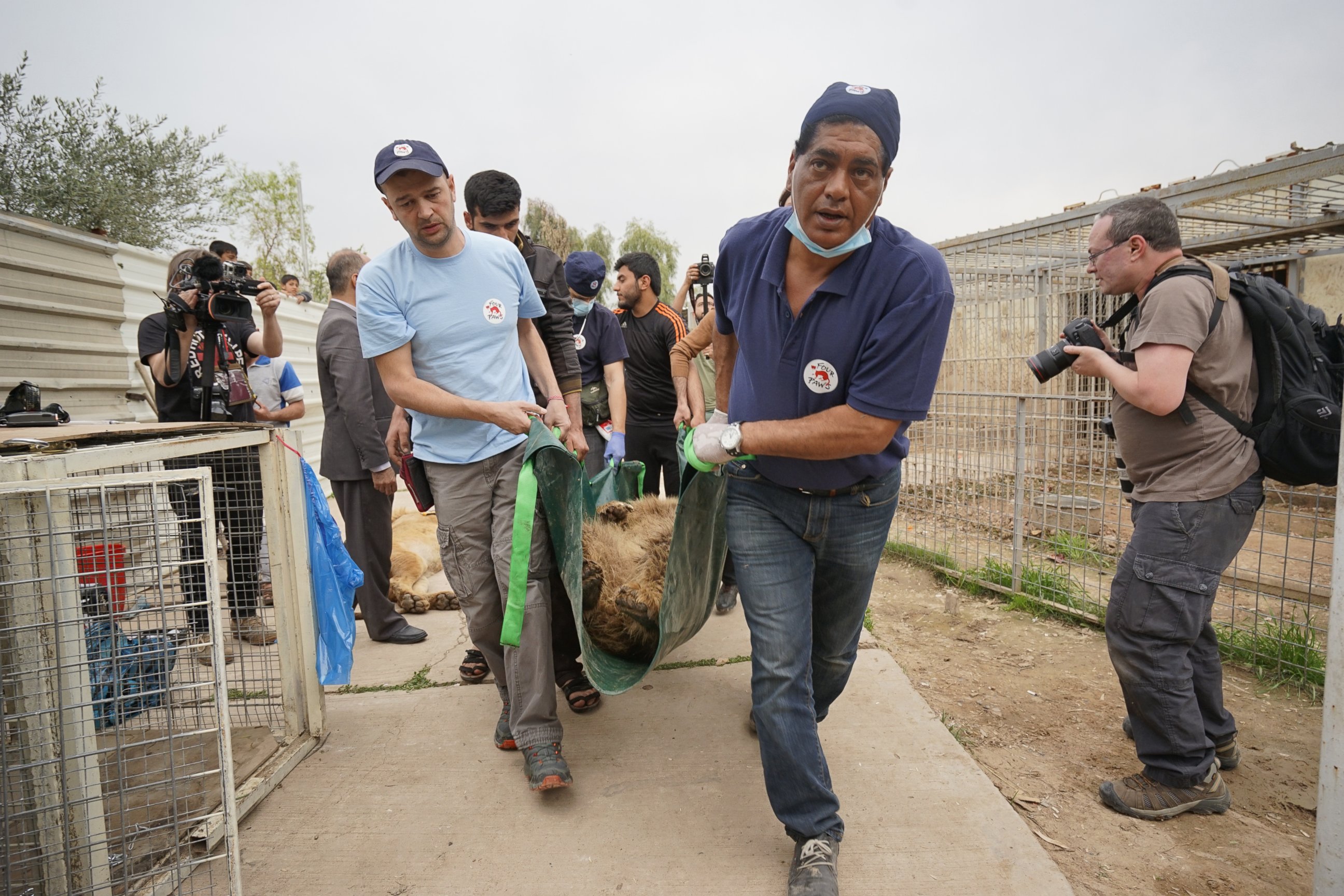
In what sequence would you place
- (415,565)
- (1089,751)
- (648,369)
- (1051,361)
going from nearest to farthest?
(1051,361) < (1089,751) < (648,369) < (415,565)

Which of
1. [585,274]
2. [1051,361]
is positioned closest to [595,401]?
[585,274]

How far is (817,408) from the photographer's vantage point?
2.03 meters

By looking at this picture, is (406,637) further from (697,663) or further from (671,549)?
(671,549)

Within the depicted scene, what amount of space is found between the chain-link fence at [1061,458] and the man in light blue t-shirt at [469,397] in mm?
2573

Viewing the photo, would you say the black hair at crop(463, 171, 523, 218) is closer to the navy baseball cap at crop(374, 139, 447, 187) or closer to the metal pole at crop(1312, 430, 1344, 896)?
the navy baseball cap at crop(374, 139, 447, 187)

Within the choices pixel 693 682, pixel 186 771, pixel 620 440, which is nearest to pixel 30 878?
pixel 186 771

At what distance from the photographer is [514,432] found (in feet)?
8.77

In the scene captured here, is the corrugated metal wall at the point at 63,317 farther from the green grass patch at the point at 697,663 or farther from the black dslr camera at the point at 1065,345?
the black dslr camera at the point at 1065,345

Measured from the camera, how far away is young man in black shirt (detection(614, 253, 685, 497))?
4719mm

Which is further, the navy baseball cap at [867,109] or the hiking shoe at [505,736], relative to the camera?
the hiking shoe at [505,736]

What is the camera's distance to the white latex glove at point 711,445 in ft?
6.77

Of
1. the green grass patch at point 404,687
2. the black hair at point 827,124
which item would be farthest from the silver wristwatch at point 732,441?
the green grass patch at point 404,687

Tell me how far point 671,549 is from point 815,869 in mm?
1037

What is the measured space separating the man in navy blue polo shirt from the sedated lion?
267cm
